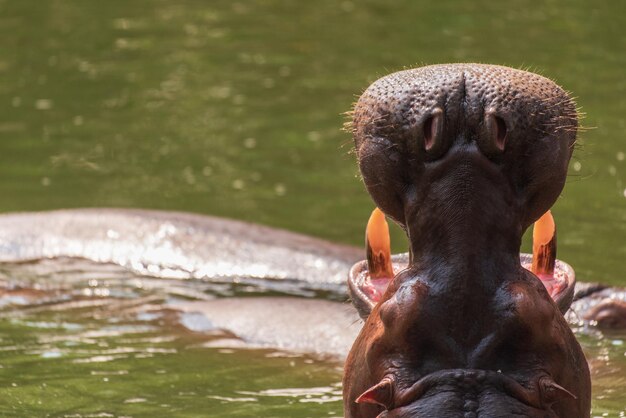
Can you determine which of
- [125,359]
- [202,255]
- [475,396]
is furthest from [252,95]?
[475,396]

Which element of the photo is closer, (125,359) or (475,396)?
(475,396)

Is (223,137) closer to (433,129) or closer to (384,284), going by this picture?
(384,284)

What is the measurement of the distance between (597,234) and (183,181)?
2.91 meters

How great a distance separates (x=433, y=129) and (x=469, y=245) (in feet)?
0.94

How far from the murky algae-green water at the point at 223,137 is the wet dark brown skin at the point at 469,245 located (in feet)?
1.82

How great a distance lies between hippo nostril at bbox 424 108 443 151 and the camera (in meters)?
3.37

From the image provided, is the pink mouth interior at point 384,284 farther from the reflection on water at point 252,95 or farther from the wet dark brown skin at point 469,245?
the reflection on water at point 252,95

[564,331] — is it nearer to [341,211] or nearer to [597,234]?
[597,234]

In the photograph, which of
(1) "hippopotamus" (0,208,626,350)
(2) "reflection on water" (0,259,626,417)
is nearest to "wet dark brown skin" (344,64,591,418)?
(2) "reflection on water" (0,259,626,417)

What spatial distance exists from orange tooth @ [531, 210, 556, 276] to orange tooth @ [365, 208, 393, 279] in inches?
14.3

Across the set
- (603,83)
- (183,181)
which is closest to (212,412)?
(183,181)

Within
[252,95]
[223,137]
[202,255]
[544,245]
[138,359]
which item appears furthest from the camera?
[252,95]

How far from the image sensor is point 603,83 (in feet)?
37.9

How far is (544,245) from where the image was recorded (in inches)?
147
